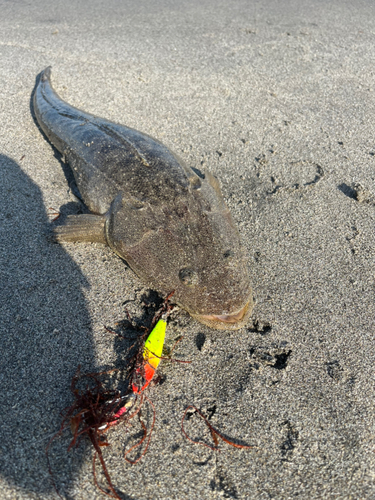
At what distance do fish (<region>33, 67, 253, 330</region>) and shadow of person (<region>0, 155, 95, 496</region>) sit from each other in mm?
363

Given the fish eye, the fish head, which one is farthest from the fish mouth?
the fish eye

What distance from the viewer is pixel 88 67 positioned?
600 centimetres

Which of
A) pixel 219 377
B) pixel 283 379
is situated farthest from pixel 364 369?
pixel 219 377

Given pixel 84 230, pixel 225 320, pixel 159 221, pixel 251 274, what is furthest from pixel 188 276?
pixel 84 230

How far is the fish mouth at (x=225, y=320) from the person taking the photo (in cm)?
279

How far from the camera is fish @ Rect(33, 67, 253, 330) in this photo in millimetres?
2805

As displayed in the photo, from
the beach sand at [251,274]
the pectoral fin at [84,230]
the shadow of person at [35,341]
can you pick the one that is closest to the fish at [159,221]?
the pectoral fin at [84,230]

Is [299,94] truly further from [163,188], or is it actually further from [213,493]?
[213,493]

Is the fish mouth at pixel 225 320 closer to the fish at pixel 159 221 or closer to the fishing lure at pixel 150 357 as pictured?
the fish at pixel 159 221

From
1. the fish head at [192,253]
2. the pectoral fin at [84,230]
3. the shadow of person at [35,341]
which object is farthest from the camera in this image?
the pectoral fin at [84,230]

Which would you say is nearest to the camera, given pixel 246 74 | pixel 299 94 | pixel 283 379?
pixel 283 379

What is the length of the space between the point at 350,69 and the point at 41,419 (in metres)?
6.41

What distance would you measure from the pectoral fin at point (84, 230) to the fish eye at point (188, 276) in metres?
0.94

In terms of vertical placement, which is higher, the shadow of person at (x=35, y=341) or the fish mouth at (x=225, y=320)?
the fish mouth at (x=225, y=320)
